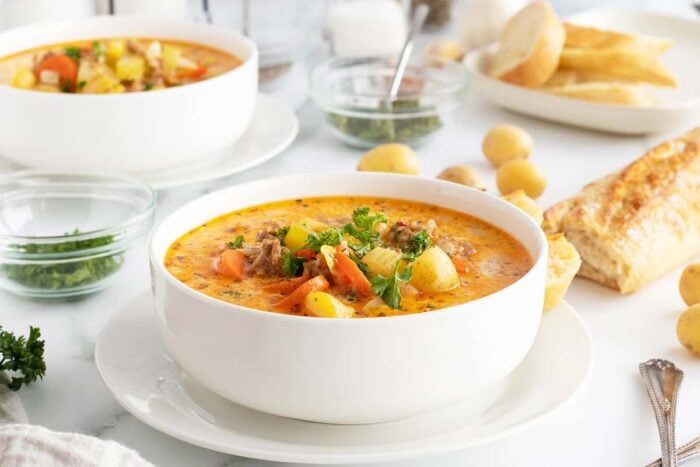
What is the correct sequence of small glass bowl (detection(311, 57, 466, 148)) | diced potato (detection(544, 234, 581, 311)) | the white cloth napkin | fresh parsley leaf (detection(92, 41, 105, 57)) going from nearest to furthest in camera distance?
the white cloth napkin < diced potato (detection(544, 234, 581, 311)) < fresh parsley leaf (detection(92, 41, 105, 57)) < small glass bowl (detection(311, 57, 466, 148))

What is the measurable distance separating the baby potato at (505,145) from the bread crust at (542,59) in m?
0.44

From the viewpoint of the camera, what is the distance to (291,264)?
1907 millimetres

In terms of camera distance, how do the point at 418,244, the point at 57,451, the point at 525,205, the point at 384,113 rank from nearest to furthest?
the point at 57,451, the point at 418,244, the point at 525,205, the point at 384,113

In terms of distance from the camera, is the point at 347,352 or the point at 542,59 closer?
the point at 347,352

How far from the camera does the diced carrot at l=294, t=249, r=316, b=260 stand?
1.93 metres

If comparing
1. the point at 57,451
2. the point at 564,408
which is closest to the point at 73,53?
the point at 57,451

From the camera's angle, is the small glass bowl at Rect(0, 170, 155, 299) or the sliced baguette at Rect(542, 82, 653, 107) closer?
the small glass bowl at Rect(0, 170, 155, 299)

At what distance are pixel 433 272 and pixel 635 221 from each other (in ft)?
2.99

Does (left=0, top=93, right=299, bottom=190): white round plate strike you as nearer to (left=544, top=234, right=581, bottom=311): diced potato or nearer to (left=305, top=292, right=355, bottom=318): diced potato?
(left=544, top=234, right=581, bottom=311): diced potato

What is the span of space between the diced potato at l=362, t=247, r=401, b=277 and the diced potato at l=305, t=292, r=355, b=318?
5.0 inches

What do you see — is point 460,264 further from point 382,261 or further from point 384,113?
point 384,113

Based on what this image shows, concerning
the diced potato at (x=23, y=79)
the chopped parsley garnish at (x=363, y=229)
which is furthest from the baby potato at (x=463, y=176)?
the diced potato at (x=23, y=79)

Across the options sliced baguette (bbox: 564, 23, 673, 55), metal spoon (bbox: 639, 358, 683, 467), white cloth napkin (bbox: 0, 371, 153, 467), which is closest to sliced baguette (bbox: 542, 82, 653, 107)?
sliced baguette (bbox: 564, 23, 673, 55)

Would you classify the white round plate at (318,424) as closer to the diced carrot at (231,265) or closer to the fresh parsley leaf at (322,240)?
the diced carrot at (231,265)
